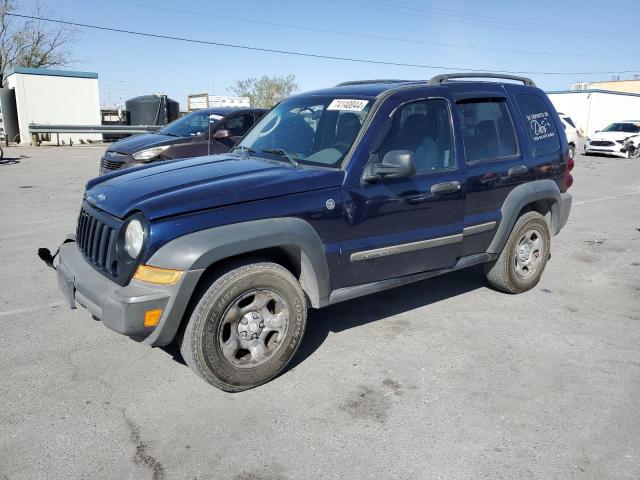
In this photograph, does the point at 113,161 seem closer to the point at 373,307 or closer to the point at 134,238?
the point at 373,307

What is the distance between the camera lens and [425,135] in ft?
14.0

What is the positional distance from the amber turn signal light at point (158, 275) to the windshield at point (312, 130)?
1.38 metres

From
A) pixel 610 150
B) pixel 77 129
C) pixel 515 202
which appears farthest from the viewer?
pixel 610 150

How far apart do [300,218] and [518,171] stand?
2426 millimetres

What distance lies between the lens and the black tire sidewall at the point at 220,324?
10.6 ft

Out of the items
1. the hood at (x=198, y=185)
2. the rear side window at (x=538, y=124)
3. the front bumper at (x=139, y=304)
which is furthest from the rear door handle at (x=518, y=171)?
the front bumper at (x=139, y=304)

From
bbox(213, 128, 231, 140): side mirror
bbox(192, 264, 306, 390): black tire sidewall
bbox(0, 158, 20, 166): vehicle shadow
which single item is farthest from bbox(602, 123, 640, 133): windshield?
bbox(192, 264, 306, 390): black tire sidewall

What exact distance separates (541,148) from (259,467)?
13.2 ft

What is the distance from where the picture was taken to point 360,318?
4727 millimetres

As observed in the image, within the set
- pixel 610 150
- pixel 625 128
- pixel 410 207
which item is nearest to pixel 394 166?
pixel 410 207

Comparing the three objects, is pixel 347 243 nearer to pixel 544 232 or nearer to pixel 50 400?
pixel 50 400

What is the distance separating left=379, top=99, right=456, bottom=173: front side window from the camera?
13.4ft

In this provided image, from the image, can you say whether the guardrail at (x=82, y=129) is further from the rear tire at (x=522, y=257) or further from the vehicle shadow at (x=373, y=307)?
the rear tire at (x=522, y=257)

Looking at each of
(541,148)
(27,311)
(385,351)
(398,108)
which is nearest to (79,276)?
(27,311)
